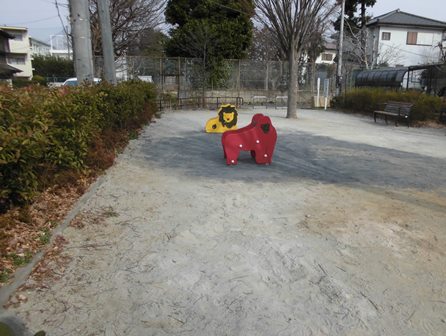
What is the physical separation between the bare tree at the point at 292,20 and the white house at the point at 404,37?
33.1m

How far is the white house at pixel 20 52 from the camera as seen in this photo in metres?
61.6

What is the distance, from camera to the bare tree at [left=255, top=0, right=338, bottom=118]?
14539mm

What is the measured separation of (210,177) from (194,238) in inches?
98.7

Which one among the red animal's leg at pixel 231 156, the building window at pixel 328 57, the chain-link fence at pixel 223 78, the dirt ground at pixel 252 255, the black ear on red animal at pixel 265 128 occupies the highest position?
the building window at pixel 328 57

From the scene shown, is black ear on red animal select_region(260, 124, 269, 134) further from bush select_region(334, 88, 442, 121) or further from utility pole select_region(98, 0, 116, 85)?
bush select_region(334, 88, 442, 121)

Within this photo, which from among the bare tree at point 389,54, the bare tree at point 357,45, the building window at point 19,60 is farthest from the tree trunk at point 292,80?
the building window at point 19,60

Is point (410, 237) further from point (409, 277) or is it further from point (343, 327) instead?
point (343, 327)

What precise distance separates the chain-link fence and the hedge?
1553 cm


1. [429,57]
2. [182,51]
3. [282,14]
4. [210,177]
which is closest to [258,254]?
[210,177]

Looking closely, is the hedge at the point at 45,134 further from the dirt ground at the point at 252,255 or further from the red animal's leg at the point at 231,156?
the red animal's leg at the point at 231,156

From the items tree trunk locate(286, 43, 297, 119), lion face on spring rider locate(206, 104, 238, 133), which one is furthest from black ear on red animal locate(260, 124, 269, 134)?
tree trunk locate(286, 43, 297, 119)

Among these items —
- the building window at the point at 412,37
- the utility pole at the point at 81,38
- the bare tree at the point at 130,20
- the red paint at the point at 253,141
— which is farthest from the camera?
the building window at the point at 412,37

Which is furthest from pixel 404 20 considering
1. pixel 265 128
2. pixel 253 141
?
pixel 253 141

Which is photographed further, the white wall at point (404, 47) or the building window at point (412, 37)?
the building window at point (412, 37)
